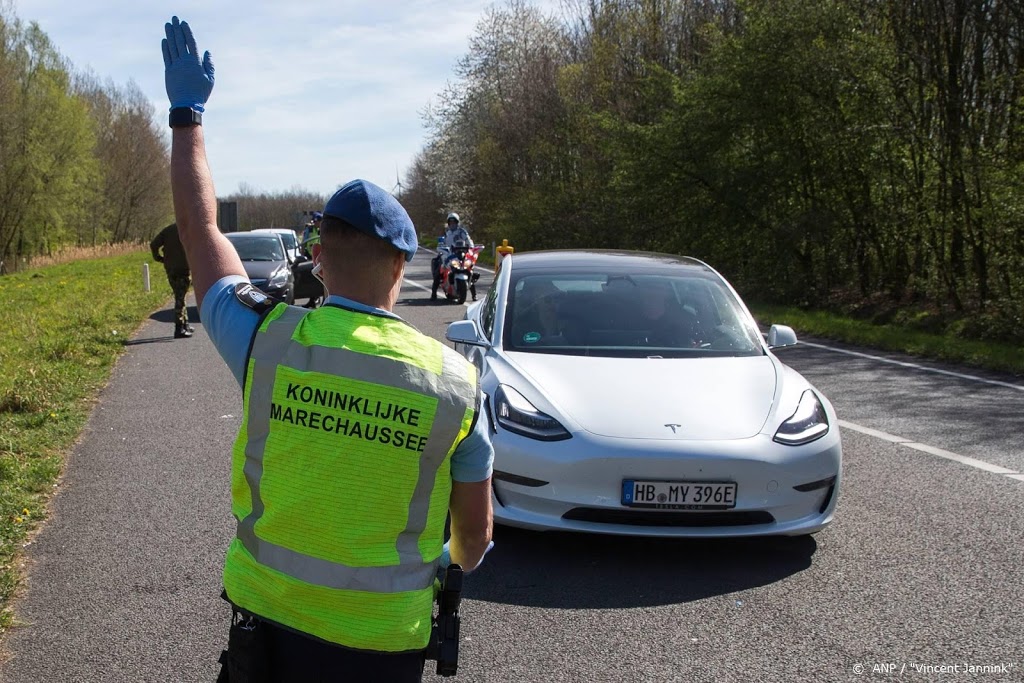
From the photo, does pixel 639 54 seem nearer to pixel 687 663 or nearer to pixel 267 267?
pixel 267 267

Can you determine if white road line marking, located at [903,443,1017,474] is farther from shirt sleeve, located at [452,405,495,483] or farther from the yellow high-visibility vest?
the yellow high-visibility vest

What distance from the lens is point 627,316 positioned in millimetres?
6906

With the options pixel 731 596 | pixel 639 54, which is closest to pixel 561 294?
pixel 731 596

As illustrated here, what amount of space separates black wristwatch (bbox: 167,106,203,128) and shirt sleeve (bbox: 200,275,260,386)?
0.41 metres

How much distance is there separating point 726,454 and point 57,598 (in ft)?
10.5

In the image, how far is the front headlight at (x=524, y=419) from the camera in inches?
211

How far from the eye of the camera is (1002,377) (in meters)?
12.0

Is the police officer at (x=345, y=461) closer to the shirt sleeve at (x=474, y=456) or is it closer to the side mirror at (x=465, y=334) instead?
the shirt sleeve at (x=474, y=456)

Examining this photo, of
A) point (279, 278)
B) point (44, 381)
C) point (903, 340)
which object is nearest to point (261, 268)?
point (279, 278)

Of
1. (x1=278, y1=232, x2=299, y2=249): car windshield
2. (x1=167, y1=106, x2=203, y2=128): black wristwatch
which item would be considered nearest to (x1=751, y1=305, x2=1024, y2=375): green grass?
(x1=278, y1=232, x2=299, y2=249): car windshield

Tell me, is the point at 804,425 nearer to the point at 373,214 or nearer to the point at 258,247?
the point at 373,214

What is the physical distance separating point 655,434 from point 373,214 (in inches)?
134

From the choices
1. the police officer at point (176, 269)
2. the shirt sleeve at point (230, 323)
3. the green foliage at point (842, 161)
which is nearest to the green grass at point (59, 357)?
the police officer at point (176, 269)

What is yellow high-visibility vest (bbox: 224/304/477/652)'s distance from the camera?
6.50 ft
